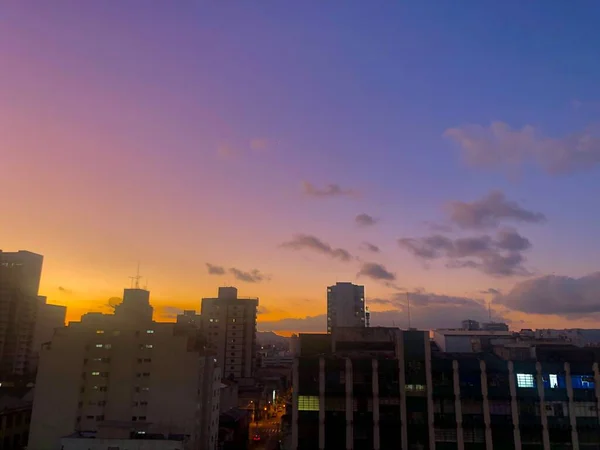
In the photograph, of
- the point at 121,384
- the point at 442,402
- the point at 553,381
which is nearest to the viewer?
the point at 442,402

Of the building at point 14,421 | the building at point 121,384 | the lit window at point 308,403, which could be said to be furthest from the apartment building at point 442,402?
the building at point 14,421

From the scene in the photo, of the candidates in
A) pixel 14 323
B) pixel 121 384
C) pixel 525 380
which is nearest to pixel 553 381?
pixel 525 380

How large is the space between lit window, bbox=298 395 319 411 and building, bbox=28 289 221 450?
2290 cm

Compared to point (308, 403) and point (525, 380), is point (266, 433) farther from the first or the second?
point (525, 380)

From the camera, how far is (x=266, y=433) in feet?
431

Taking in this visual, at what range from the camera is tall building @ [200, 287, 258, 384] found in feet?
591

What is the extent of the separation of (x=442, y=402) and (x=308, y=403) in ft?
65.9

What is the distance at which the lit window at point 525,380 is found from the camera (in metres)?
70.2

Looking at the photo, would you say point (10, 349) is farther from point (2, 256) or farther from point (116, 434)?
point (116, 434)

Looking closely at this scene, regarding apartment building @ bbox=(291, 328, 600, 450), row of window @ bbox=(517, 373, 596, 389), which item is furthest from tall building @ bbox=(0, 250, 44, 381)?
row of window @ bbox=(517, 373, 596, 389)

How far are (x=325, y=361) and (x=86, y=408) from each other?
45.4 m

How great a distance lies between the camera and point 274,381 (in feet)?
639

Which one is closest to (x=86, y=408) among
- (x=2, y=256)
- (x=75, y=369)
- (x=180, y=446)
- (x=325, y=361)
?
(x=75, y=369)

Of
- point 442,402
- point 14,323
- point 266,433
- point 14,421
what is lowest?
point 266,433
